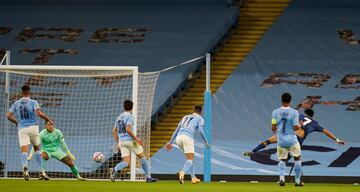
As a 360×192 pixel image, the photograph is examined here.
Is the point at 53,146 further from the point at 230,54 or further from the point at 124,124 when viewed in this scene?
the point at 230,54

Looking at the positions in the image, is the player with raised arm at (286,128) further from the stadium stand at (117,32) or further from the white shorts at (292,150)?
the stadium stand at (117,32)

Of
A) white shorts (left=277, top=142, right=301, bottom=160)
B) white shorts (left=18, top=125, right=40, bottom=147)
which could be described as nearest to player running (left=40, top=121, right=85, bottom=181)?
white shorts (left=18, top=125, right=40, bottom=147)

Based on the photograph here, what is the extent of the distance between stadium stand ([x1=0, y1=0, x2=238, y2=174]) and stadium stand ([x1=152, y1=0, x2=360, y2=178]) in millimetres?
1514

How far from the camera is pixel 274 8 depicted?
3111 cm

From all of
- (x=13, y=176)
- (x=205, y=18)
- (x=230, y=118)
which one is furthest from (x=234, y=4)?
(x=13, y=176)

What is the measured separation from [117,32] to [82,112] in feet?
17.7

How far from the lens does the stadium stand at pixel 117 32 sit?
28.8 m

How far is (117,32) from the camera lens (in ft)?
101

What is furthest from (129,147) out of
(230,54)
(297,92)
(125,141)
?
(230,54)

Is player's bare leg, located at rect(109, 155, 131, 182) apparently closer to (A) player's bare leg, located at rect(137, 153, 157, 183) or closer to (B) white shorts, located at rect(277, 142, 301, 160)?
(A) player's bare leg, located at rect(137, 153, 157, 183)

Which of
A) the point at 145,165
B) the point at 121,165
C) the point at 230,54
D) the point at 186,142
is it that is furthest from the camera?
the point at 230,54

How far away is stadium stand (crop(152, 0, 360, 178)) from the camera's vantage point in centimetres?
2456

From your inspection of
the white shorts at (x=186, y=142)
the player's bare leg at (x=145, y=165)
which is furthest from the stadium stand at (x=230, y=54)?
the player's bare leg at (x=145, y=165)

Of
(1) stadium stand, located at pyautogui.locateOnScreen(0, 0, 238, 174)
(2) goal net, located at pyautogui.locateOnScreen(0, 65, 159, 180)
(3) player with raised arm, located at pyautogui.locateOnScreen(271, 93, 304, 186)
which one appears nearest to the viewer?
(3) player with raised arm, located at pyautogui.locateOnScreen(271, 93, 304, 186)
